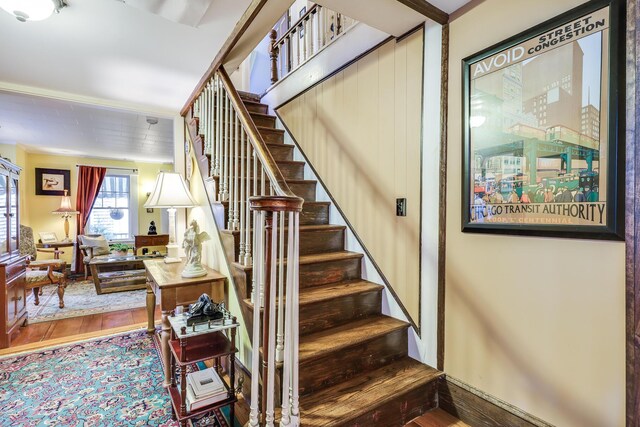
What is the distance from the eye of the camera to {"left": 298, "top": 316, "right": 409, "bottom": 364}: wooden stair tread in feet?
5.35

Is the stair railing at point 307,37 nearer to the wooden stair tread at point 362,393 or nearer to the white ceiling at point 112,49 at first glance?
the white ceiling at point 112,49

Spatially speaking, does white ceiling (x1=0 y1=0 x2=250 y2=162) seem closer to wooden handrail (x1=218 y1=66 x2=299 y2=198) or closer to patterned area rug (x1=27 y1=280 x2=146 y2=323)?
wooden handrail (x1=218 y1=66 x2=299 y2=198)


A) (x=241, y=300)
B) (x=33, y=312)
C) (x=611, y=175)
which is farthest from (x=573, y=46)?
(x=33, y=312)

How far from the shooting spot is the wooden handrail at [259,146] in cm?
154

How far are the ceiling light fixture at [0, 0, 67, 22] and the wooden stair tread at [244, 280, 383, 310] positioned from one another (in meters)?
2.02

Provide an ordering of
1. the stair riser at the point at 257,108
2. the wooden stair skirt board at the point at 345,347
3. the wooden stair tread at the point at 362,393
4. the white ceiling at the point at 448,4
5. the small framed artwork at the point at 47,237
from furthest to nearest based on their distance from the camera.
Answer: the small framed artwork at the point at 47,237 → the stair riser at the point at 257,108 → the white ceiling at the point at 448,4 → the wooden stair skirt board at the point at 345,347 → the wooden stair tread at the point at 362,393

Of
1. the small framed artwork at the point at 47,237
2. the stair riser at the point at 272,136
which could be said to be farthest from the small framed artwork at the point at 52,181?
the stair riser at the point at 272,136

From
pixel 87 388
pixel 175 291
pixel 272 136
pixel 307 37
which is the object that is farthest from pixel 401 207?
pixel 87 388

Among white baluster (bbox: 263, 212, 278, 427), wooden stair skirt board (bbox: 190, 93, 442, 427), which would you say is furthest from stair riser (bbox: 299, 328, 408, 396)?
white baluster (bbox: 263, 212, 278, 427)

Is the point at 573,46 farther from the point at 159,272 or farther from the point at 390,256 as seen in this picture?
the point at 159,272

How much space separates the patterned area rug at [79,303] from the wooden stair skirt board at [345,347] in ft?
9.95

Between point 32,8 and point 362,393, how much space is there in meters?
2.80

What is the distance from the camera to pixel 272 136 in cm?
327

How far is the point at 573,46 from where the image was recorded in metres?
1.27
